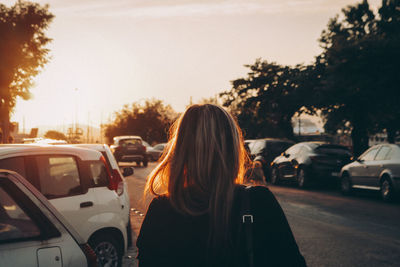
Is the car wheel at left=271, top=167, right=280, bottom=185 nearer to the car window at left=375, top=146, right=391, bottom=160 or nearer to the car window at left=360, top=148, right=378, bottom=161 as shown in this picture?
the car window at left=360, top=148, right=378, bottom=161

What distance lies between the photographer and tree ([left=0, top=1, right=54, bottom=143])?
29.3 meters

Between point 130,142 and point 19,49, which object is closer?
point 19,49

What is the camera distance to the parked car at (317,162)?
1777cm

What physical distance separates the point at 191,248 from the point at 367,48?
22.3m

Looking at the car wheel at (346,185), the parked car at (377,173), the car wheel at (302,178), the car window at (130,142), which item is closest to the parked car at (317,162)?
the car wheel at (302,178)

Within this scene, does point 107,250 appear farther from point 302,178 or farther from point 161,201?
point 302,178

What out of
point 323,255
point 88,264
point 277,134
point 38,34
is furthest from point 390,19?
point 88,264

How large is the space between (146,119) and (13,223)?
322 feet

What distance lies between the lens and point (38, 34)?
31.3 meters

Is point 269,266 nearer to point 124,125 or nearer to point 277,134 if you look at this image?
point 277,134

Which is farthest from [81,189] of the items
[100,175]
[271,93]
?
[271,93]

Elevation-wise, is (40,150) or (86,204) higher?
(40,150)

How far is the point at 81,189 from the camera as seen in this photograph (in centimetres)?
587

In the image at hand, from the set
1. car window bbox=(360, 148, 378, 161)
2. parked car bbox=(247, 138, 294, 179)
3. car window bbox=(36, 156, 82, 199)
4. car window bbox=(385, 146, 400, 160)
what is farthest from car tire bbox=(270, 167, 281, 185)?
car window bbox=(36, 156, 82, 199)
